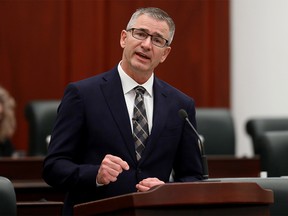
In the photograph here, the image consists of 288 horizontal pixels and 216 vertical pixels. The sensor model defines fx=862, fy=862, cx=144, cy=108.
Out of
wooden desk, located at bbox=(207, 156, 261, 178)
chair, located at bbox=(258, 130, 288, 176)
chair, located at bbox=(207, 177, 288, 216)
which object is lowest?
wooden desk, located at bbox=(207, 156, 261, 178)

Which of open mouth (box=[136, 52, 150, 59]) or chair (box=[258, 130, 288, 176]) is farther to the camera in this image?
chair (box=[258, 130, 288, 176])

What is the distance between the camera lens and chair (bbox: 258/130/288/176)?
5.25m

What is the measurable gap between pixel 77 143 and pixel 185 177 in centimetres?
53

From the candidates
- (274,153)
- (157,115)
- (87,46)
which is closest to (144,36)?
(157,115)

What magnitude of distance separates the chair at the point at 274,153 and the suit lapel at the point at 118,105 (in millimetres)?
1770

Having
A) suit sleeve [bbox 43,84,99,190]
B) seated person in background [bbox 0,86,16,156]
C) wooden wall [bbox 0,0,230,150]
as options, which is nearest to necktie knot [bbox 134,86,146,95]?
suit sleeve [bbox 43,84,99,190]

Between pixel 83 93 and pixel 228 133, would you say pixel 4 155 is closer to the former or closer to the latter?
pixel 228 133

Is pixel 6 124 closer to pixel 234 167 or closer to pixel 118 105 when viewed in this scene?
pixel 234 167

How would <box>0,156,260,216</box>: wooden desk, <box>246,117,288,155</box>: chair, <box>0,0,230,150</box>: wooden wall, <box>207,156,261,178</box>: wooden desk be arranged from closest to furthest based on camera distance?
1. <box>0,156,260,216</box>: wooden desk
2. <box>207,156,261,178</box>: wooden desk
3. <box>246,117,288,155</box>: chair
4. <box>0,0,230,150</box>: wooden wall

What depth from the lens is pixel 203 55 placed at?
28.4 ft

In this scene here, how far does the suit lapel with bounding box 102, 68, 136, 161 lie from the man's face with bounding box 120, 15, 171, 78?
0.33ft

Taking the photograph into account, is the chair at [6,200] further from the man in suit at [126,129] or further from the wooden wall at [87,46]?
the wooden wall at [87,46]

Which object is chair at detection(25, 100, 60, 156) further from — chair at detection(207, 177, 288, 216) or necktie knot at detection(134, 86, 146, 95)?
chair at detection(207, 177, 288, 216)

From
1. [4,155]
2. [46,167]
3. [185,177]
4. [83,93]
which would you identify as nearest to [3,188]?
[46,167]
